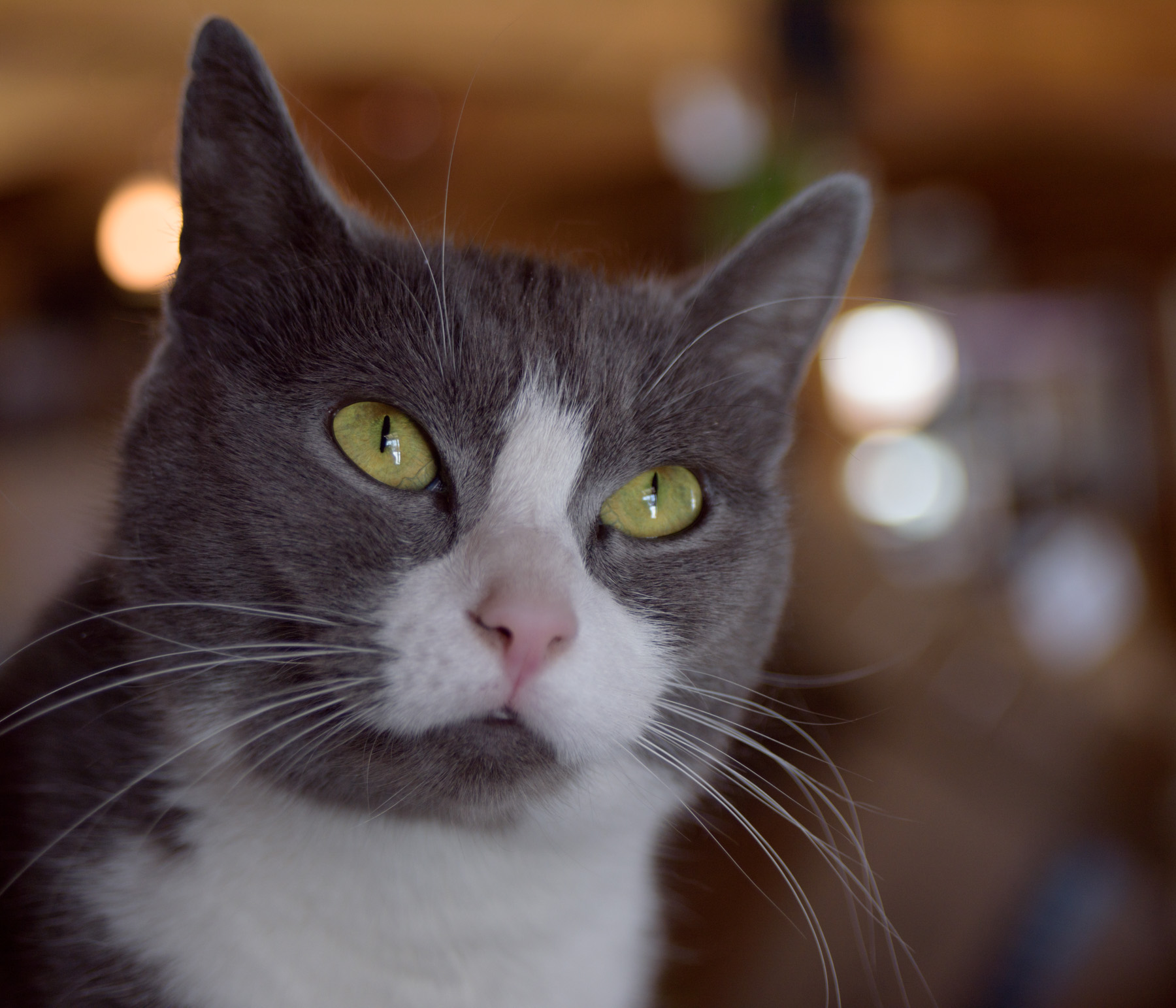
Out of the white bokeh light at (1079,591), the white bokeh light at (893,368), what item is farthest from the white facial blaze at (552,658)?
the white bokeh light at (893,368)

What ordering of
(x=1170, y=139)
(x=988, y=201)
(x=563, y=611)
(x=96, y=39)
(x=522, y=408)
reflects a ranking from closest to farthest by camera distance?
(x=563, y=611) < (x=522, y=408) < (x=96, y=39) < (x=1170, y=139) < (x=988, y=201)

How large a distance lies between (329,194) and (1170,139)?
562 cm

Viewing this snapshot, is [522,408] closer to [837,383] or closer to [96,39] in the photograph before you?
[96,39]

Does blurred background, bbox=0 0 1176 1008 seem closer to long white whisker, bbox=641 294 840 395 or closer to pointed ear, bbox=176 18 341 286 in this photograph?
pointed ear, bbox=176 18 341 286

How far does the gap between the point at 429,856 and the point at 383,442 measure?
38 cm

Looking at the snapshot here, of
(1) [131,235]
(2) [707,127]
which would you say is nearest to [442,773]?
(1) [131,235]

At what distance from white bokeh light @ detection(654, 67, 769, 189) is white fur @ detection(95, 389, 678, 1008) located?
10.4 ft

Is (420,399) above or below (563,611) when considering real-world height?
above

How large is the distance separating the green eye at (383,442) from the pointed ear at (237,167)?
0.20 meters

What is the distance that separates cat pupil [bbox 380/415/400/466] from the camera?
2.73ft

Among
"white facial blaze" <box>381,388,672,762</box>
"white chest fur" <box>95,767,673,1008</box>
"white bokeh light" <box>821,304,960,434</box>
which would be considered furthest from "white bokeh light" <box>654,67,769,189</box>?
"white chest fur" <box>95,767,673,1008</box>

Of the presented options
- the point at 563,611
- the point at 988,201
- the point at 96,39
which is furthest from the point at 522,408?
the point at 988,201

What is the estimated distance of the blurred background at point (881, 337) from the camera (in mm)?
1927

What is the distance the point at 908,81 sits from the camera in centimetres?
442
